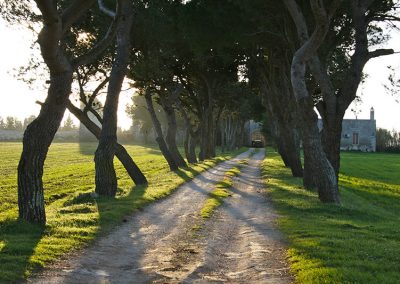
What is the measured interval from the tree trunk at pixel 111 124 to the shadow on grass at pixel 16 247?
21.1 ft

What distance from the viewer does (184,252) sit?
28.4 ft

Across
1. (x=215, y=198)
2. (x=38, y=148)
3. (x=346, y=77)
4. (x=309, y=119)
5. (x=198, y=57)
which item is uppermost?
(x=198, y=57)

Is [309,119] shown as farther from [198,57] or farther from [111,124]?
[198,57]

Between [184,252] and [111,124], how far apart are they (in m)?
9.10

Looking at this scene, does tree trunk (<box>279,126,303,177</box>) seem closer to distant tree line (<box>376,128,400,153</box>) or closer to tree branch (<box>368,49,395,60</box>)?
tree branch (<box>368,49,395,60</box>)

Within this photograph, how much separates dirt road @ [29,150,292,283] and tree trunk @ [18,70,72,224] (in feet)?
6.18

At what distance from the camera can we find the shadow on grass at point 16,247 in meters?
6.81

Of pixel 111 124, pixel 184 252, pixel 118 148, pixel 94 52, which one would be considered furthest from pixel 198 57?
pixel 184 252

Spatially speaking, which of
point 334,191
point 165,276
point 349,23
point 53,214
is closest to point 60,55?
point 53,214

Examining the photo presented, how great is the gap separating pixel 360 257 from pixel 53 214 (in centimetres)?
778

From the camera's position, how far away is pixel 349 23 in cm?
1836

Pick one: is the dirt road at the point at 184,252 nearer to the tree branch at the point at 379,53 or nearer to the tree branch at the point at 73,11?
the tree branch at the point at 73,11

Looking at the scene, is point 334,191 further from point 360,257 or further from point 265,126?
point 265,126

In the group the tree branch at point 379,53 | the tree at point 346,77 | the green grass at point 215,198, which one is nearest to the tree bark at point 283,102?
the green grass at point 215,198
